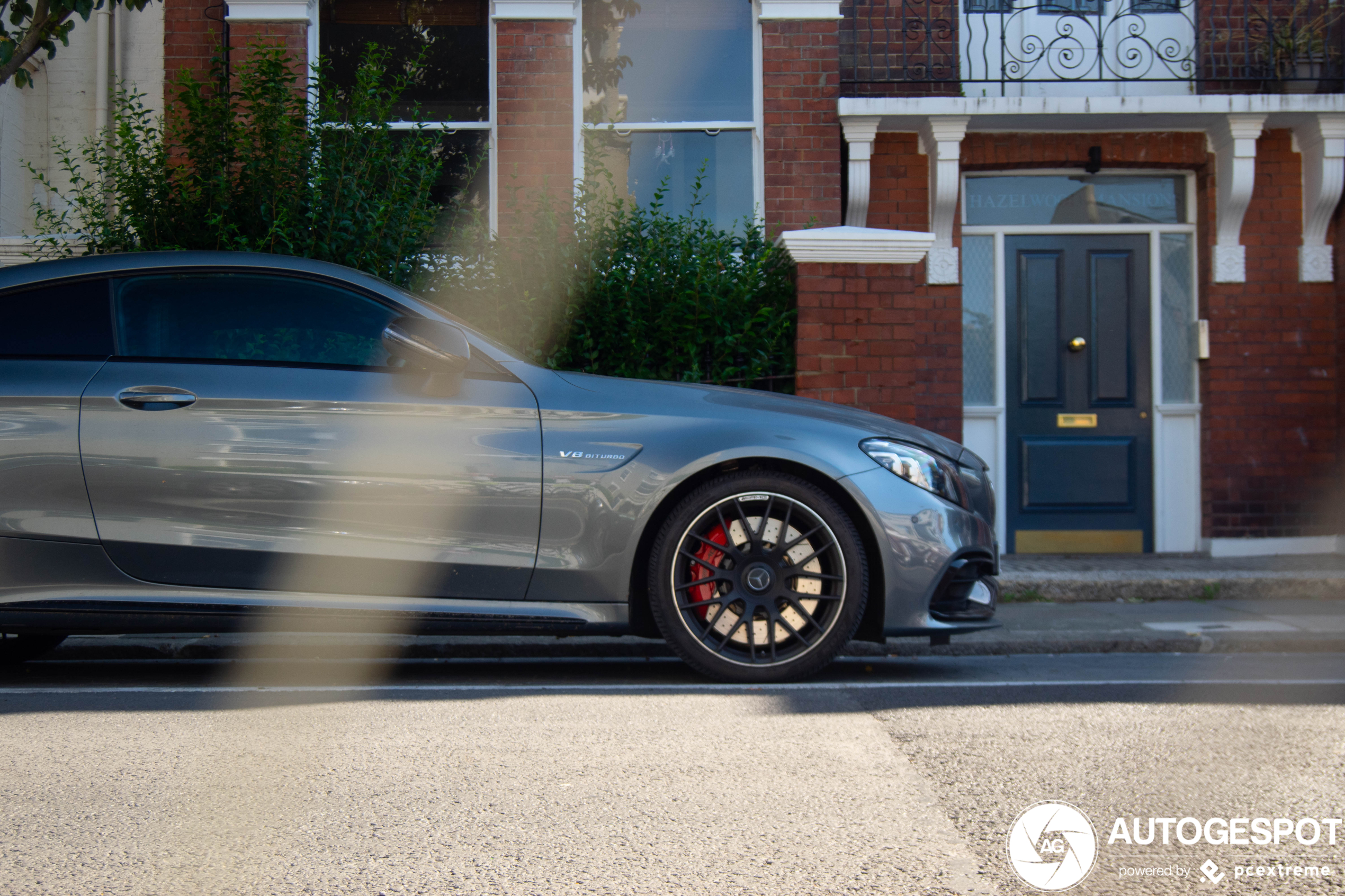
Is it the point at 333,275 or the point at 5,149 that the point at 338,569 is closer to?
the point at 333,275

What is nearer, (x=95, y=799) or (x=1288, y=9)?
(x=95, y=799)

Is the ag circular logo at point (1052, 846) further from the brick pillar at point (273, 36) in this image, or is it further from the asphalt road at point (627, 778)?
the brick pillar at point (273, 36)

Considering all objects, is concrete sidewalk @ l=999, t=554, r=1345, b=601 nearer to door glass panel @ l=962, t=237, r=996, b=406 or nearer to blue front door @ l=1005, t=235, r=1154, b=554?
blue front door @ l=1005, t=235, r=1154, b=554

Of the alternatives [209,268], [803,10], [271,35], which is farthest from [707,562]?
[271,35]

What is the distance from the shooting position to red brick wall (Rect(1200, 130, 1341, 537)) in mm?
9078

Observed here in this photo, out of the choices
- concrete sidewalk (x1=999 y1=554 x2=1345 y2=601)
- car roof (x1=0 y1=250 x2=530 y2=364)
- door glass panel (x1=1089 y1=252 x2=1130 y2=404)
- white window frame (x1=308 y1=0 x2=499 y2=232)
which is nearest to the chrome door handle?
car roof (x1=0 y1=250 x2=530 y2=364)

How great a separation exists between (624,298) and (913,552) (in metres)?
3.20

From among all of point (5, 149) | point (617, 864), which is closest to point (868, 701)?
point (617, 864)

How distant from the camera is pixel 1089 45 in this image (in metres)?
9.61

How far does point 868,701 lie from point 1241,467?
624 cm

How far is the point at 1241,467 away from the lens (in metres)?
9.09

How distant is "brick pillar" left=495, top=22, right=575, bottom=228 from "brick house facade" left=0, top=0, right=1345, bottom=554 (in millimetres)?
17

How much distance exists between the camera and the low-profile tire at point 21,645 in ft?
16.6
